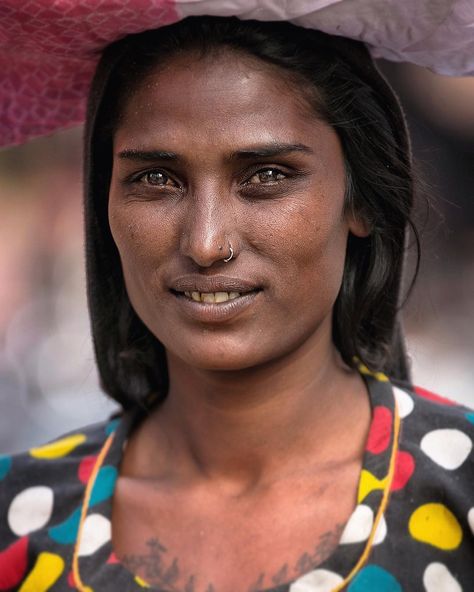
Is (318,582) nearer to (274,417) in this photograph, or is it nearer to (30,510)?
(274,417)

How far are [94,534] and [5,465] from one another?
15.2 inches

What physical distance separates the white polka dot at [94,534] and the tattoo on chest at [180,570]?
7 centimetres

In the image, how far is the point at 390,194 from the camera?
252cm

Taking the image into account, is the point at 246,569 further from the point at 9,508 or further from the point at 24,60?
the point at 24,60

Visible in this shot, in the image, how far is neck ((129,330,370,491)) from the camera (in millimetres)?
2500

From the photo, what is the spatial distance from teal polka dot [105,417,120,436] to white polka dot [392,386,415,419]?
2.33ft

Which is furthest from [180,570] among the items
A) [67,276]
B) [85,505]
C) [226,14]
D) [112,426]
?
[67,276]

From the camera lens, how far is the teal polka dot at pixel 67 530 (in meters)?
2.54

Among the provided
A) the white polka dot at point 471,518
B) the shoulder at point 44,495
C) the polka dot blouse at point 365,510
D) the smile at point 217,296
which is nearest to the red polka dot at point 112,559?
the polka dot blouse at point 365,510

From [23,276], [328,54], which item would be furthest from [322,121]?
[23,276]

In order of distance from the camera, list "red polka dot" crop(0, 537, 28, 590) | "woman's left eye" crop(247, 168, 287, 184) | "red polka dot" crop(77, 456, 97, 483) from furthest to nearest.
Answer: "red polka dot" crop(77, 456, 97, 483), "red polka dot" crop(0, 537, 28, 590), "woman's left eye" crop(247, 168, 287, 184)

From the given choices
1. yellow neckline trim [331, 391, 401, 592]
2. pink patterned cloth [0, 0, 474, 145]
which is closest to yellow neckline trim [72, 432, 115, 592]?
yellow neckline trim [331, 391, 401, 592]

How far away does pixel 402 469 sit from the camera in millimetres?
2367

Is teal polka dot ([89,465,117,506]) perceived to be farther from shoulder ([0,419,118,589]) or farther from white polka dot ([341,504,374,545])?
white polka dot ([341,504,374,545])
